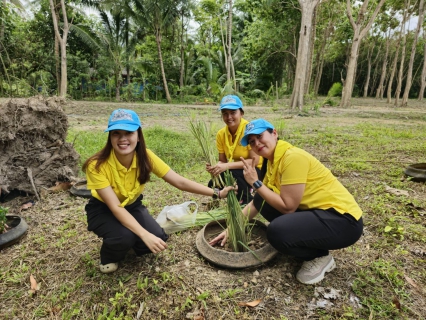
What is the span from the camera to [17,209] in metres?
2.95

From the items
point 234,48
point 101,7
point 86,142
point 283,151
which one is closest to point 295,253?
point 283,151

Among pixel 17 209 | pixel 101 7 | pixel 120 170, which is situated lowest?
pixel 17 209

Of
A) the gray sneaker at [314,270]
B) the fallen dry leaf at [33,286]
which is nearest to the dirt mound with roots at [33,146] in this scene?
the fallen dry leaf at [33,286]

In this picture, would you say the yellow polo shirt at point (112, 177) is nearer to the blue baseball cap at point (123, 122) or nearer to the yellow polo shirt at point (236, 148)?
the blue baseball cap at point (123, 122)

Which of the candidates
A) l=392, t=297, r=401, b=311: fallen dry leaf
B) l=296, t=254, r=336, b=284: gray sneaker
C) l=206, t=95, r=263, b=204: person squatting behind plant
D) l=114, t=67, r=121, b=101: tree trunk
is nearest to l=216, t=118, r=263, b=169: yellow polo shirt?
l=206, t=95, r=263, b=204: person squatting behind plant

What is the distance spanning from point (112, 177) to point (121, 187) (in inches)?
3.4

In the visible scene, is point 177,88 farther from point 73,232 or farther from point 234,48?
point 73,232

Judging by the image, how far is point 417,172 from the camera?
133 inches

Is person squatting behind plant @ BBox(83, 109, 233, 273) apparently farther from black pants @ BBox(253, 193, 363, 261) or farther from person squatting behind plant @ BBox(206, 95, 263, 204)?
person squatting behind plant @ BBox(206, 95, 263, 204)

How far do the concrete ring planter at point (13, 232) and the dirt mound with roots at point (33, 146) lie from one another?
25.8 inches

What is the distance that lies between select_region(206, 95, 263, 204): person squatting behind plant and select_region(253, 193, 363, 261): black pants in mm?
681

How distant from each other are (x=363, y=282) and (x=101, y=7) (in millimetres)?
16621

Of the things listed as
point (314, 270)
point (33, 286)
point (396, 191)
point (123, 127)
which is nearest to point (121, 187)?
point (123, 127)

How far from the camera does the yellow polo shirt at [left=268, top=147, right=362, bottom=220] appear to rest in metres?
1.66
